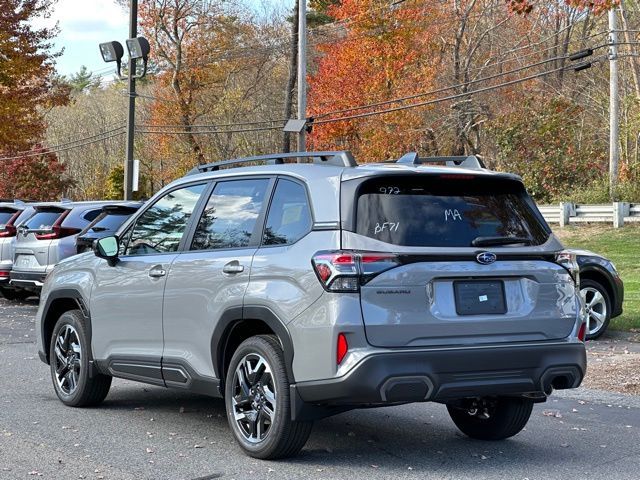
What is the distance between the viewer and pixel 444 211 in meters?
6.28

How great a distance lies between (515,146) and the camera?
40.0 meters

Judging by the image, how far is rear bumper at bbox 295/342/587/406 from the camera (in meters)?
5.82

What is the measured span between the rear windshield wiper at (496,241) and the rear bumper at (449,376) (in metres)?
0.63

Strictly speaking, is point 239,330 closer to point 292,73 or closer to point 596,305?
point 596,305

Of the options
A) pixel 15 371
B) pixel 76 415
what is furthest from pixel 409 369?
pixel 15 371

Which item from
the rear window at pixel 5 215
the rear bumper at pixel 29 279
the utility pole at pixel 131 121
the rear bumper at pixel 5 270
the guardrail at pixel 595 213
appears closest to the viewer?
the rear bumper at pixel 29 279

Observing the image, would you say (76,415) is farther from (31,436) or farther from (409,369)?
(409,369)

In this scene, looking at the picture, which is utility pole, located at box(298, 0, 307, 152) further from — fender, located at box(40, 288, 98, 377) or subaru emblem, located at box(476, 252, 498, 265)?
subaru emblem, located at box(476, 252, 498, 265)

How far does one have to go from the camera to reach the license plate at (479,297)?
6.12m

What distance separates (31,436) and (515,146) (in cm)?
3447

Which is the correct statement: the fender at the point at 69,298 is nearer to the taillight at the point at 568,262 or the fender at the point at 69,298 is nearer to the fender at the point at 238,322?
the fender at the point at 238,322

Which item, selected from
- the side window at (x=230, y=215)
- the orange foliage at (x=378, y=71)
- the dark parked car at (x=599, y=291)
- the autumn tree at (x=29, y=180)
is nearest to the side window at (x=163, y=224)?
the side window at (x=230, y=215)

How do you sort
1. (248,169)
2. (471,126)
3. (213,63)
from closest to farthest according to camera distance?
1. (248,169)
2. (471,126)
3. (213,63)

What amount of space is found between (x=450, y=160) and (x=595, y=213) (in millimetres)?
27076
